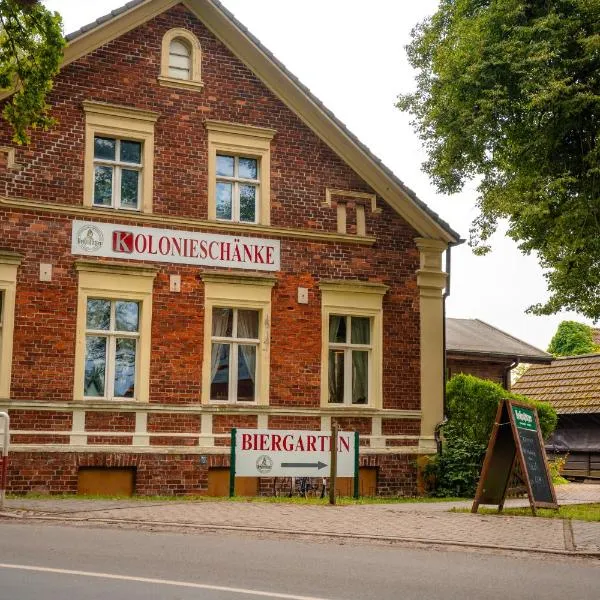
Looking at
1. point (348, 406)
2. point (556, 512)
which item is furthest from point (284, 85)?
point (556, 512)

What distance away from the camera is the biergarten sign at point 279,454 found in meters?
17.6

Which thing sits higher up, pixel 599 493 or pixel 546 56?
pixel 546 56

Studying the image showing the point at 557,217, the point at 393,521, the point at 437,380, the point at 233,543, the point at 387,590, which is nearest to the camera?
the point at 387,590

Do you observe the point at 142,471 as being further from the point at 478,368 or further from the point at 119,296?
the point at 478,368

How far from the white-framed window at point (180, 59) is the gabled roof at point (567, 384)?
18.9 meters

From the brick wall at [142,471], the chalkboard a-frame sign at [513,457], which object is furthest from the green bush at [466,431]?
the chalkboard a-frame sign at [513,457]

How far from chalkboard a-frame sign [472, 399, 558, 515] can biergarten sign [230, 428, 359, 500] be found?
3106 mm

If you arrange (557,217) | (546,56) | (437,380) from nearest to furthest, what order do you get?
(546,56)
(557,217)
(437,380)

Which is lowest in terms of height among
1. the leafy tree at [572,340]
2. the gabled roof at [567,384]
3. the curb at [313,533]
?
the curb at [313,533]

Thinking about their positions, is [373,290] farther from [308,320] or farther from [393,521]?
[393,521]

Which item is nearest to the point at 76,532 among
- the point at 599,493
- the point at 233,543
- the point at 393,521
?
the point at 233,543

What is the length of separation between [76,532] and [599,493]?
1567 centimetres

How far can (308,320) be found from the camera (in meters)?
20.9

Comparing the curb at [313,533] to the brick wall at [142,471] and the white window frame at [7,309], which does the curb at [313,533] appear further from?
the white window frame at [7,309]
